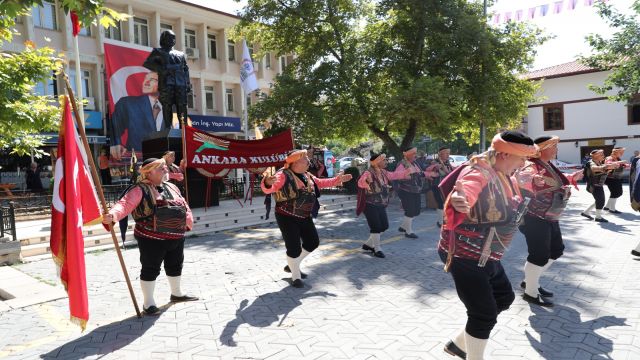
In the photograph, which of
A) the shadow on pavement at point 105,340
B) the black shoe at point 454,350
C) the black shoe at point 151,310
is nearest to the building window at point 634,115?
the black shoe at point 454,350

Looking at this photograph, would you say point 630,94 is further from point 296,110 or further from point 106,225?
point 106,225

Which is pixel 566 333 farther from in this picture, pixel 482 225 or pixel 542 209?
pixel 482 225

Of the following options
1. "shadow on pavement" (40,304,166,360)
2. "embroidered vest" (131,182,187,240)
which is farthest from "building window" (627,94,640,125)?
"shadow on pavement" (40,304,166,360)

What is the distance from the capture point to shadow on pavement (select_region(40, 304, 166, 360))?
4.16 meters

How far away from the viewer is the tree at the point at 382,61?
15211 mm

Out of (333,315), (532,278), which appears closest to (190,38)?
(333,315)

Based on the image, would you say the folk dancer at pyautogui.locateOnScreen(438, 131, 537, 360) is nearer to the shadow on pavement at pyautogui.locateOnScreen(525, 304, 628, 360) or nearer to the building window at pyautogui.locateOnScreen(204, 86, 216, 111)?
the shadow on pavement at pyautogui.locateOnScreen(525, 304, 628, 360)

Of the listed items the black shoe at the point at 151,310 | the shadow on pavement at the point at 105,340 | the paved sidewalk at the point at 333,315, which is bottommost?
the paved sidewalk at the point at 333,315

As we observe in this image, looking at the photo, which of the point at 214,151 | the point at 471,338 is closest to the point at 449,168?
the point at 214,151

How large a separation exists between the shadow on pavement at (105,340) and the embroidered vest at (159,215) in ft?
3.18

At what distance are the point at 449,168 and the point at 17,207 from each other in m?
11.6

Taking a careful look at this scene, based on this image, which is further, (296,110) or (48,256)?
(296,110)

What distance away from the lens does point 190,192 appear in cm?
1287

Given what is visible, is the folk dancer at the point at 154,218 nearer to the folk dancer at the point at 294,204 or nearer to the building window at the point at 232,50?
the folk dancer at the point at 294,204
